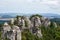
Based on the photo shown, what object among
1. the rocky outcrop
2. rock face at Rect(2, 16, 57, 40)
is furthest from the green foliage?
the rocky outcrop

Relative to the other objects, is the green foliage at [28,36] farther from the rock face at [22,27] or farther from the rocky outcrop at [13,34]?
the rocky outcrop at [13,34]

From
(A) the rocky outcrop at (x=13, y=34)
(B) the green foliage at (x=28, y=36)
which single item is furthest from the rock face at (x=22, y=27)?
(B) the green foliage at (x=28, y=36)

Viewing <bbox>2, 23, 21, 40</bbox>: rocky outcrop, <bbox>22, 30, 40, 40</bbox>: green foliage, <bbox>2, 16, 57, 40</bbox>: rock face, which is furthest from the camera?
<bbox>22, 30, 40, 40</bbox>: green foliage

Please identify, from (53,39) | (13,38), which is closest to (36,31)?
(53,39)

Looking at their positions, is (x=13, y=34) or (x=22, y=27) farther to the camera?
(x=22, y=27)

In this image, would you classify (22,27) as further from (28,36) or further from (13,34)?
(13,34)

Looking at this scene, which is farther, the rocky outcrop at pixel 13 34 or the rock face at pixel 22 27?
the rock face at pixel 22 27

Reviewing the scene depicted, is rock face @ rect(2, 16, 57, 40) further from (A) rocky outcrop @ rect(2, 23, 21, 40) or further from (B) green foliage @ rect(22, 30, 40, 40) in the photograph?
(B) green foliage @ rect(22, 30, 40, 40)

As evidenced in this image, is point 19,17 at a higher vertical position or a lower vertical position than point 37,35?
higher

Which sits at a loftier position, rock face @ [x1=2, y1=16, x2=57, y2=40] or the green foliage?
rock face @ [x1=2, y1=16, x2=57, y2=40]

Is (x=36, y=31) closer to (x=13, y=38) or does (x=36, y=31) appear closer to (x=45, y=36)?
(x=45, y=36)

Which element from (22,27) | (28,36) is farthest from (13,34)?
(22,27)
